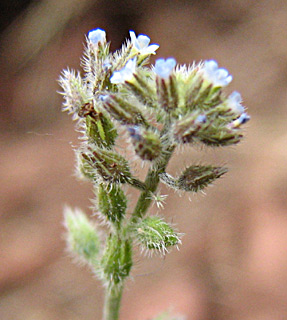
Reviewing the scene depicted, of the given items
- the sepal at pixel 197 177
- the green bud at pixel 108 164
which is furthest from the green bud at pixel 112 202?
the sepal at pixel 197 177

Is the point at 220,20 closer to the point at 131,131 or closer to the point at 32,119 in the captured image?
the point at 32,119

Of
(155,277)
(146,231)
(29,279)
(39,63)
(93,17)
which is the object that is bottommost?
(29,279)

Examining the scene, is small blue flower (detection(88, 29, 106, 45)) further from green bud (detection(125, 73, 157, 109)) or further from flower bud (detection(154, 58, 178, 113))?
flower bud (detection(154, 58, 178, 113))

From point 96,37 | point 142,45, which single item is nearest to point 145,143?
point 142,45

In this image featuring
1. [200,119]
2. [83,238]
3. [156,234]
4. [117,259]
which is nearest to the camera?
[200,119]

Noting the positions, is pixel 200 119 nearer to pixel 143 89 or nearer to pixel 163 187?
pixel 143 89

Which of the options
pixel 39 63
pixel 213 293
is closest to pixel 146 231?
pixel 213 293

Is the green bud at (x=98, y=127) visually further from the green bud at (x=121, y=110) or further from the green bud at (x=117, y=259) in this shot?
the green bud at (x=117, y=259)
